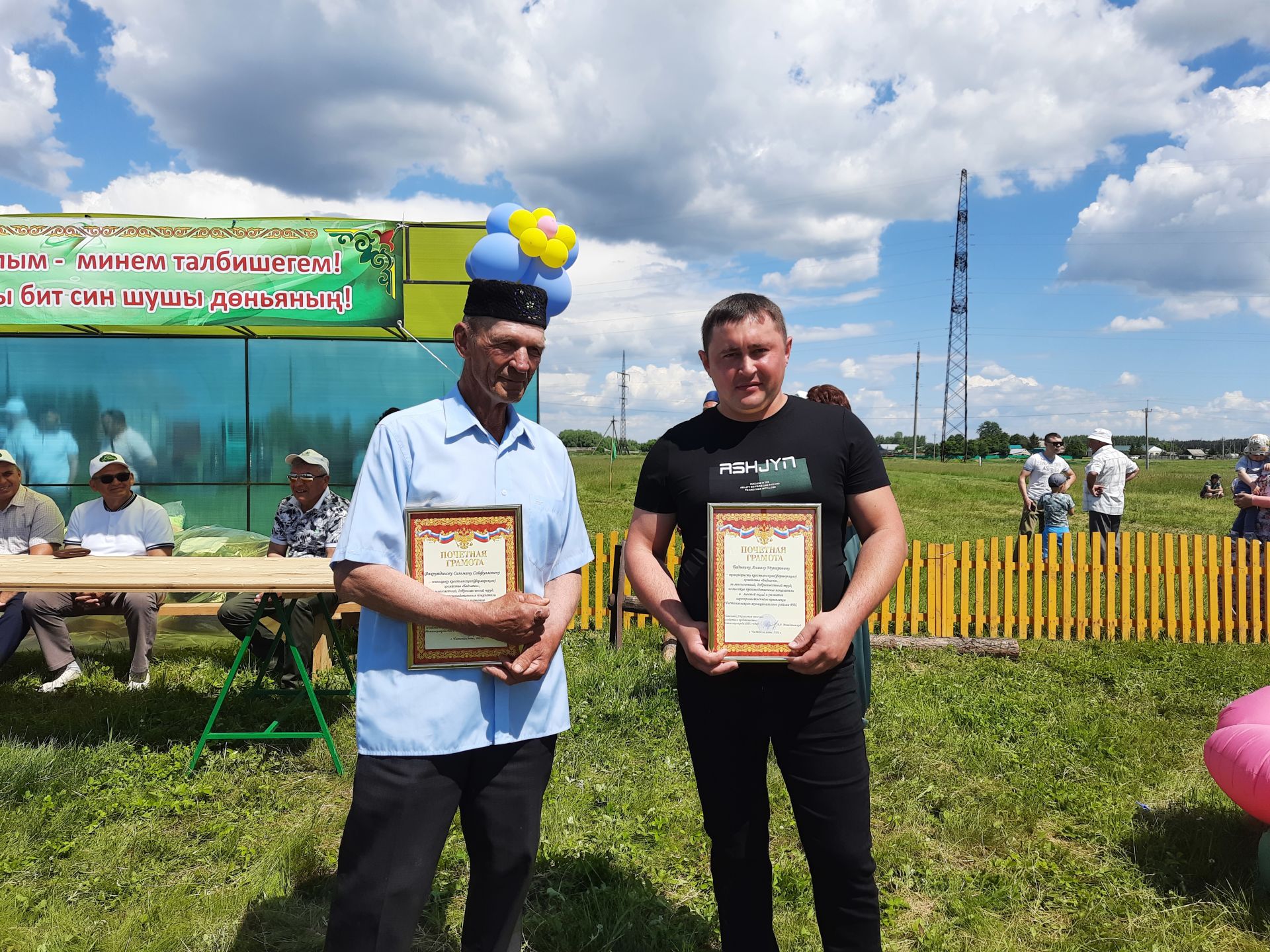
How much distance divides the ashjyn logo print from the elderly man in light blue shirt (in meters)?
0.46

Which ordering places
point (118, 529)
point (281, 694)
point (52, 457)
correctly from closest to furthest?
1. point (281, 694)
2. point (118, 529)
3. point (52, 457)

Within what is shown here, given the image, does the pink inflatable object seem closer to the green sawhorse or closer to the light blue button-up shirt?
the light blue button-up shirt

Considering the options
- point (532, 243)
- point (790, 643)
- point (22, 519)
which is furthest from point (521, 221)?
point (22, 519)

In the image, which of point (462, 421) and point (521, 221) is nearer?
point (462, 421)

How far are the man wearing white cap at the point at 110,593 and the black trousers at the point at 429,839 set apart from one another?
4.85 m

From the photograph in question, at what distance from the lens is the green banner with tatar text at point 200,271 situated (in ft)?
24.5

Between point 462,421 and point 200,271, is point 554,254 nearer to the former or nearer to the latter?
point 462,421

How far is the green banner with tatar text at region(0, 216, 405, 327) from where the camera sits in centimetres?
747

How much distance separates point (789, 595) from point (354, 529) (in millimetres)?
1114

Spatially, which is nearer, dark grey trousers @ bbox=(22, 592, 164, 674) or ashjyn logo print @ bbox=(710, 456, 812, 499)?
ashjyn logo print @ bbox=(710, 456, 812, 499)

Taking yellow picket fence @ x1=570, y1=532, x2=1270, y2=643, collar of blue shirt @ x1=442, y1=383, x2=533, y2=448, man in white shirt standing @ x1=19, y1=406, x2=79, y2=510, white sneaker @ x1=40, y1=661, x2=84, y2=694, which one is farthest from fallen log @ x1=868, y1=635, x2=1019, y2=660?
man in white shirt standing @ x1=19, y1=406, x2=79, y2=510

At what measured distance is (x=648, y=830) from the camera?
366 centimetres

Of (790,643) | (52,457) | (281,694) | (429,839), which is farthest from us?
(52,457)

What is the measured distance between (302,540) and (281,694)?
48.0 inches
